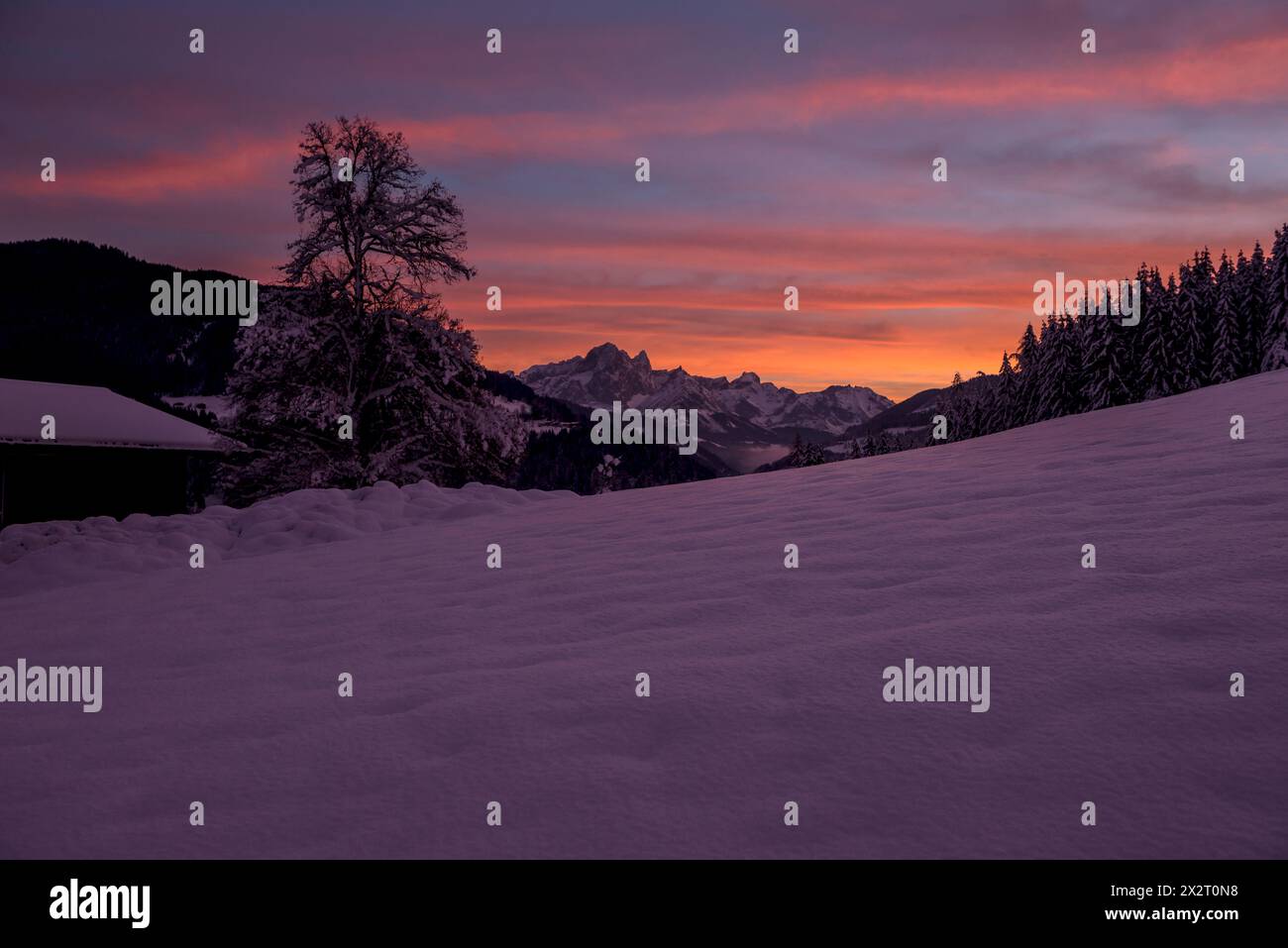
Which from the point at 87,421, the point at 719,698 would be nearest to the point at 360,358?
the point at 87,421

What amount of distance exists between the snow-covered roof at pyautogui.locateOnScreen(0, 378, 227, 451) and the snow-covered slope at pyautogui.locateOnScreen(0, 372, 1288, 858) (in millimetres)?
13823

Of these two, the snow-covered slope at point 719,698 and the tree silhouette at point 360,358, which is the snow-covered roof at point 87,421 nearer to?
the tree silhouette at point 360,358

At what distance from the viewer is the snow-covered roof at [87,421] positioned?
60.3 feet

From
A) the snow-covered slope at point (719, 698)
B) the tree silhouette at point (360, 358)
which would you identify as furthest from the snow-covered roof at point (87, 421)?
the snow-covered slope at point (719, 698)

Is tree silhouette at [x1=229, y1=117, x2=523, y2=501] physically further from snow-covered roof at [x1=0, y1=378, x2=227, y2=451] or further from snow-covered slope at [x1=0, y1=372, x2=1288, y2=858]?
snow-covered slope at [x1=0, y1=372, x2=1288, y2=858]

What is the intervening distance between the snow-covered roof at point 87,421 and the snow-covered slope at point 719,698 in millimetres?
13823

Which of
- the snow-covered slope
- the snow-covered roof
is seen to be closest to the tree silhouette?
the snow-covered roof

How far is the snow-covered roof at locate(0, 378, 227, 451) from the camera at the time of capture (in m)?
18.4

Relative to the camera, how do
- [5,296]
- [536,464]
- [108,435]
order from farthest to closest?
[5,296] → [536,464] → [108,435]
